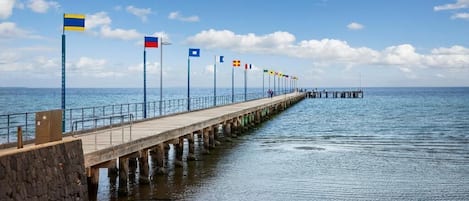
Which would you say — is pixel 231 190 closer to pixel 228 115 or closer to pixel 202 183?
pixel 202 183

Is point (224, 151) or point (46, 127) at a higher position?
point (46, 127)

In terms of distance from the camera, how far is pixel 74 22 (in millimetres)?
19406

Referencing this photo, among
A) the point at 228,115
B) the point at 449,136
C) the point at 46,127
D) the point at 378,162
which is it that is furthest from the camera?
the point at 449,136

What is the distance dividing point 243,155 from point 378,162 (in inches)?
245

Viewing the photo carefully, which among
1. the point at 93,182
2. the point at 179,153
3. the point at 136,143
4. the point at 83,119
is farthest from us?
the point at 179,153

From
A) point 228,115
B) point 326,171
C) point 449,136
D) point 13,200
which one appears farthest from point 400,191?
point 449,136

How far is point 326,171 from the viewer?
2200cm

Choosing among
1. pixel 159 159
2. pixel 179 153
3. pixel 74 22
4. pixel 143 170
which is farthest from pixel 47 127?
pixel 179 153

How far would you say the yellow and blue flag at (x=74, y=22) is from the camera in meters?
19.3

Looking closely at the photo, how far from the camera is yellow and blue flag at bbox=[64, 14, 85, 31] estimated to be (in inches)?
759

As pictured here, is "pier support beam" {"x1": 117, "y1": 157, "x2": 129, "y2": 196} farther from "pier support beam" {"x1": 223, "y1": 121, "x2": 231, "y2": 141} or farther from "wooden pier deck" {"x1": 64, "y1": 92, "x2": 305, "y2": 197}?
"pier support beam" {"x1": 223, "y1": 121, "x2": 231, "y2": 141}

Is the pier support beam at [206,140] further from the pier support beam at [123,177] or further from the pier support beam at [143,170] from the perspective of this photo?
the pier support beam at [123,177]

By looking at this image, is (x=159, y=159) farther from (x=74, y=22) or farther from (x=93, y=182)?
(x=74, y=22)

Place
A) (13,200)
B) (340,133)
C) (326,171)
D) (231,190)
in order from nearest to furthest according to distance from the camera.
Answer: (13,200)
(231,190)
(326,171)
(340,133)
